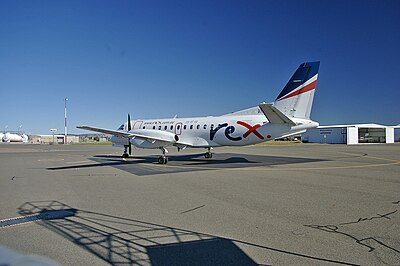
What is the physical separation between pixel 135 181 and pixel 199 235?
7.69 meters

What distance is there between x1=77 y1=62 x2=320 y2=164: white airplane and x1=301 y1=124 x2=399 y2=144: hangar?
5684 centimetres

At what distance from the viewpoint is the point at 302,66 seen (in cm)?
1883

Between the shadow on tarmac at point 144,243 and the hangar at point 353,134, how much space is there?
235ft

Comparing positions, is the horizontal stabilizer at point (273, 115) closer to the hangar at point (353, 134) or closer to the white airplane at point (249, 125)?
the white airplane at point (249, 125)

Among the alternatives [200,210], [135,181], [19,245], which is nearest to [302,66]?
Result: [135,181]

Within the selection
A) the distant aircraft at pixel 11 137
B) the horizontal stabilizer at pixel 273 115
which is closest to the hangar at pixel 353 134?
the horizontal stabilizer at pixel 273 115

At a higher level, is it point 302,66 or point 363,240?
point 302,66

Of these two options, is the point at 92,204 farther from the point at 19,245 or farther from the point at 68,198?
the point at 19,245

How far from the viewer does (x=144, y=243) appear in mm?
5074

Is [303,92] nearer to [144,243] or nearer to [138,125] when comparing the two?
[138,125]

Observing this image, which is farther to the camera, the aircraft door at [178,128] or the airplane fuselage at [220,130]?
the aircraft door at [178,128]

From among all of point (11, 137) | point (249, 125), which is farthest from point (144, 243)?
point (11, 137)

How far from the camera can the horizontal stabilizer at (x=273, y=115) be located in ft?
54.9

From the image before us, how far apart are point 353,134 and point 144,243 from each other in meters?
74.2
